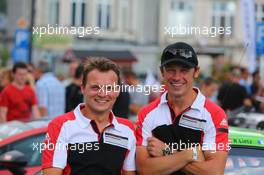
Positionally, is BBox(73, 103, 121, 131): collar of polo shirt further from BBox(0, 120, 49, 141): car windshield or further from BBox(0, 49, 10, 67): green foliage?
→ BBox(0, 49, 10, 67): green foliage

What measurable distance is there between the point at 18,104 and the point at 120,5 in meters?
38.8

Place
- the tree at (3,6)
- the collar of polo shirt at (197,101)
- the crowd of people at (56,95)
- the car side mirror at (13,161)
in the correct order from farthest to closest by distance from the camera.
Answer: the tree at (3,6) → the crowd of people at (56,95) → the car side mirror at (13,161) → the collar of polo shirt at (197,101)

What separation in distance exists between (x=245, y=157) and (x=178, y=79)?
3.84 feet

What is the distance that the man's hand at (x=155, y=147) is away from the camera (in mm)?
4207

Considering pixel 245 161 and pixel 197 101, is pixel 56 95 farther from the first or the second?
pixel 197 101

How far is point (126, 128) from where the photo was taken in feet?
14.0

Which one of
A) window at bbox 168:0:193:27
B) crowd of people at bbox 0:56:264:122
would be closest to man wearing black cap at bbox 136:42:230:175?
crowd of people at bbox 0:56:264:122

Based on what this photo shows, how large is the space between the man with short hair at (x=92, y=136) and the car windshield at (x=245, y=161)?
1124 millimetres

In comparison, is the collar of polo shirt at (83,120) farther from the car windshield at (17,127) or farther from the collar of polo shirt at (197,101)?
the car windshield at (17,127)

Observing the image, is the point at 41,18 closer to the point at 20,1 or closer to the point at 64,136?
the point at 20,1

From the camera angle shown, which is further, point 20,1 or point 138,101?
point 20,1

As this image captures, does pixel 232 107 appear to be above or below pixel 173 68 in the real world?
below

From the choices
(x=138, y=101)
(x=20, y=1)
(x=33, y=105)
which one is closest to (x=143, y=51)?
(x=20, y=1)

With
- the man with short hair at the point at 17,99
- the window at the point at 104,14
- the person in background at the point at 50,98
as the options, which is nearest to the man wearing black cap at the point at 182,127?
the man with short hair at the point at 17,99
